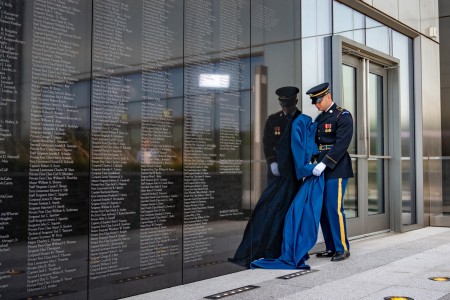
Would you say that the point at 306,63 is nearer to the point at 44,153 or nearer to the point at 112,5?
the point at 112,5

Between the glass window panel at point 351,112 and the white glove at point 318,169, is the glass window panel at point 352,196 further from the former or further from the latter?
the white glove at point 318,169

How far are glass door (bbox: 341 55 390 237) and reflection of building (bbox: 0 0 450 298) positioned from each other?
0.03 meters

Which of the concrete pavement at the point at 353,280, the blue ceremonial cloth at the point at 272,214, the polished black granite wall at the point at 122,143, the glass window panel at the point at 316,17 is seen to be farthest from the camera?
the glass window panel at the point at 316,17

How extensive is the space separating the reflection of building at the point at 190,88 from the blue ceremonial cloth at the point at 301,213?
0.41 metres

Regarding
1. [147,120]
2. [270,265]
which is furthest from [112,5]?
[270,265]

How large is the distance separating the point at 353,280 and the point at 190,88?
2.15 m

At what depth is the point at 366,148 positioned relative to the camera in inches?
312

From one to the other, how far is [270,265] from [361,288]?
115cm

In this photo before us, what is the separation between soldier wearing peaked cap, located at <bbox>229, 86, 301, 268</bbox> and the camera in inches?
219

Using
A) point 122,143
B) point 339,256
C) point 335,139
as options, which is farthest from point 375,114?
point 122,143

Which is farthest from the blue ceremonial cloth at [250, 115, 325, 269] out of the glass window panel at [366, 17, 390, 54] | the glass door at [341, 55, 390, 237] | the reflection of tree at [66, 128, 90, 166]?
the glass window panel at [366, 17, 390, 54]

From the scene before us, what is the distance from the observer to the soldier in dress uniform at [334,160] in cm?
599

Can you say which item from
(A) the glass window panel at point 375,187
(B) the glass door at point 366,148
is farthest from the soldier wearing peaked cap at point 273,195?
(A) the glass window panel at point 375,187

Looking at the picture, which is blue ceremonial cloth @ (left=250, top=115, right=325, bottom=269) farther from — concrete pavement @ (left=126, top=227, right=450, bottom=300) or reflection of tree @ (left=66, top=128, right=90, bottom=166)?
reflection of tree @ (left=66, top=128, right=90, bottom=166)
